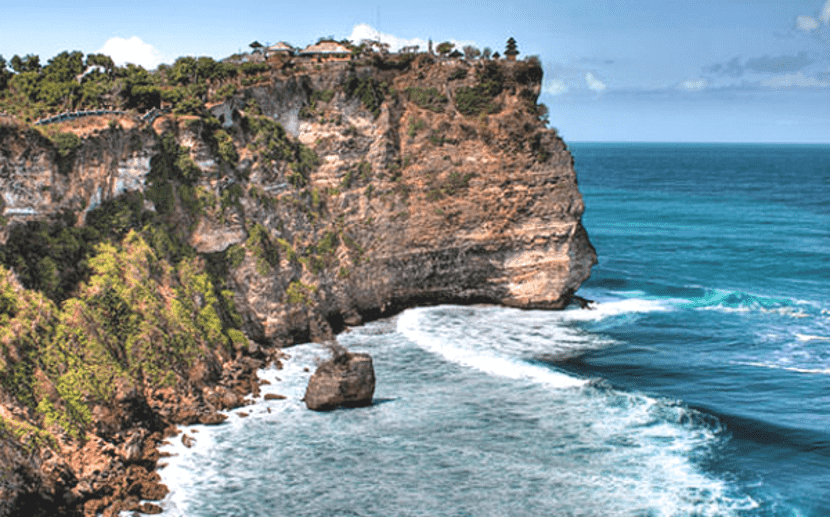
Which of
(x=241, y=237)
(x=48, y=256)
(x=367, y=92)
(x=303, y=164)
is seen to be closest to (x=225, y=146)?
(x=241, y=237)

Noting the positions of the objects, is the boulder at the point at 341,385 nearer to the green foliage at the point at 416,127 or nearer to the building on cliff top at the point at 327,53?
the green foliage at the point at 416,127

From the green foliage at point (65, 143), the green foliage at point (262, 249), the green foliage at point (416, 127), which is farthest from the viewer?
the green foliage at point (416, 127)

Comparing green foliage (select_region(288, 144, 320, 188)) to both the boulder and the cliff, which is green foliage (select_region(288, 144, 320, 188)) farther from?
the boulder

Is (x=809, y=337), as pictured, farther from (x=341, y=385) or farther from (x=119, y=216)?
(x=119, y=216)

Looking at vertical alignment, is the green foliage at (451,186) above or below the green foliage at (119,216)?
→ above

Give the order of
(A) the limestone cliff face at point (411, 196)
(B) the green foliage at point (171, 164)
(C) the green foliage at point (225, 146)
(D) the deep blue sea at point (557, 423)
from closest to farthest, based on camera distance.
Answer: (D) the deep blue sea at point (557, 423) → (B) the green foliage at point (171, 164) → (C) the green foliage at point (225, 146) → (A) the limestone cliff face at point (411, 196)

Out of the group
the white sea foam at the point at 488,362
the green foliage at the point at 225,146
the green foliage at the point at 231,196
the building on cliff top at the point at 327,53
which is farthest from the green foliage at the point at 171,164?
the white sea foam at the point at 488,362

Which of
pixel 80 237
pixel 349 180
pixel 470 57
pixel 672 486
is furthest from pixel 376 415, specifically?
pixel 470 57
